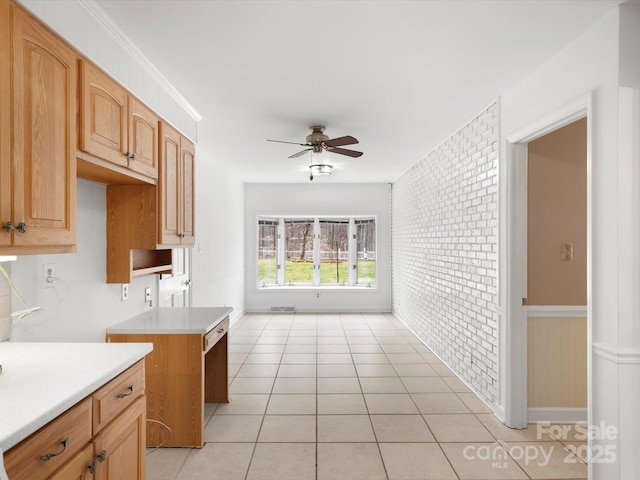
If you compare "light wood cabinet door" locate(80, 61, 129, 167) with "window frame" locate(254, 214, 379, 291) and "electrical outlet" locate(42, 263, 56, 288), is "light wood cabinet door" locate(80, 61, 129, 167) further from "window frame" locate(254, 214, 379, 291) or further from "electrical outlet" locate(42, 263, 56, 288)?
"window frame" locate(254, 214, 379, 291)

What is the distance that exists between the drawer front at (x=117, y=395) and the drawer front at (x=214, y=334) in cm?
74

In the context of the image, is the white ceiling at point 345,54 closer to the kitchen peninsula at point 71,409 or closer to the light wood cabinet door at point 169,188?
the light wood cabinet door at point 169,188

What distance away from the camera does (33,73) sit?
4.94ft

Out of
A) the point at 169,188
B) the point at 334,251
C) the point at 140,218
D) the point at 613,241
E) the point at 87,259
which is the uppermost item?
the point at 169,188

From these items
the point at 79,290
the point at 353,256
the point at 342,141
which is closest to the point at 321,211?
the point at 353,256

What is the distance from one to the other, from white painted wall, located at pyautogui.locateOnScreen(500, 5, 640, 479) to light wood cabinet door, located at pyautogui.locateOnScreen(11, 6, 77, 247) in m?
2.67

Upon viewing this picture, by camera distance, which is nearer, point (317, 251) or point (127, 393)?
point (127, 393)

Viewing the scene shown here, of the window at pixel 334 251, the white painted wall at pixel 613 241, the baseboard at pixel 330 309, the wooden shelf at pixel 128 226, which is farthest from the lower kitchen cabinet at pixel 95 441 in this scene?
the window at pixel 334 251

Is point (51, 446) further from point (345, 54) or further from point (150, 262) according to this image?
point (345, 54)

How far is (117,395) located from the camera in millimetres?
1665

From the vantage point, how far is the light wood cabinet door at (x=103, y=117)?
1840mm

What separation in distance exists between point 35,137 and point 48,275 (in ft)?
2.92

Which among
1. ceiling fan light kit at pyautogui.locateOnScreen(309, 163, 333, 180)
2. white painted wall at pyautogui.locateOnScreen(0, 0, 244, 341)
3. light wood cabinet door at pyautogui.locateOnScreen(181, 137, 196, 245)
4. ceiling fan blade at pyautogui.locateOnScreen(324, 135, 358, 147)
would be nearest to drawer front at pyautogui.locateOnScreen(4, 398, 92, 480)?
white painted wall at pyautogui.locateOnScreen(0, 0, 244, 341)

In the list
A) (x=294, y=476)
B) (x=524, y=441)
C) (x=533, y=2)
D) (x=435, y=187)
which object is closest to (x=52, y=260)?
(x=294, y=476)
